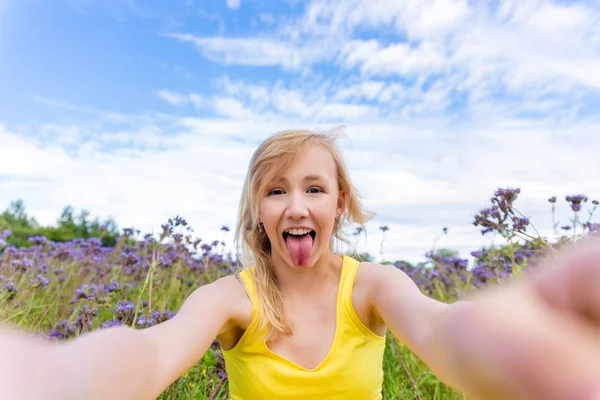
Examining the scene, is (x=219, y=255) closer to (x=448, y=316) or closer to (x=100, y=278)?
(x=100, y=278)

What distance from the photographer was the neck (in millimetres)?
2170

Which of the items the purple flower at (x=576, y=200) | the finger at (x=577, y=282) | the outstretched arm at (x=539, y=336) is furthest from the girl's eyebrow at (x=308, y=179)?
the purple flower at (x=576, y=200)

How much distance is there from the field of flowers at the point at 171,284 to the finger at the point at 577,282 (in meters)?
1.76

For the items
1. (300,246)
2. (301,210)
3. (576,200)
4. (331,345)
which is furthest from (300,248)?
(576,200)

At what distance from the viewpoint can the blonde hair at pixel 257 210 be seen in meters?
2.04

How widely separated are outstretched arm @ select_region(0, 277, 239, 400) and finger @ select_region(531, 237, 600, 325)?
0.60 meters

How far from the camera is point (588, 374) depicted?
0.60 m

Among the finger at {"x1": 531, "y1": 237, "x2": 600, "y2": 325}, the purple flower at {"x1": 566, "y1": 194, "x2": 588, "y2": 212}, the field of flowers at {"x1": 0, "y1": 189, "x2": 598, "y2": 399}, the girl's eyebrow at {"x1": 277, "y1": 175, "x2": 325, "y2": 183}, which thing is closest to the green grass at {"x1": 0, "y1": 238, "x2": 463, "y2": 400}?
the field of flowers at {"x1": 0, "y1": 189, "x2": 598, "y2": 399}

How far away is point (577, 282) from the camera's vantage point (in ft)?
1.98

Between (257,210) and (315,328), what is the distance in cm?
51

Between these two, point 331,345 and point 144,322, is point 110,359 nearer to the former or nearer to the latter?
point 331,345

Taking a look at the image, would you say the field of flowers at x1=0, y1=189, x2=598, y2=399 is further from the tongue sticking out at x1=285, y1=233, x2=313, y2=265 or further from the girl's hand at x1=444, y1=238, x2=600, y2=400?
the girl's hand at x1=444, y1=238, x2=600, y2=400

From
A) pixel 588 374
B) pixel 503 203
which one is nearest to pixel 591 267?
pixel 588 374

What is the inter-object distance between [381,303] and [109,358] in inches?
44.9
